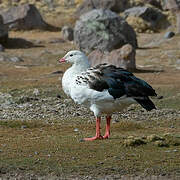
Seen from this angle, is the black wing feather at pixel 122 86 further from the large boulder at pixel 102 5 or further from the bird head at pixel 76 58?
the large boulder at pixel 102 5

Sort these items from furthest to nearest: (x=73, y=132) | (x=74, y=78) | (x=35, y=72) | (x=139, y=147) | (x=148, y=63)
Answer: (x=148, y=63), (x=35, y=72), (x=73, y=132), (x=74, y=78), (x=139, y=147)

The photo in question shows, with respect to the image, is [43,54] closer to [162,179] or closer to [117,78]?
[117,78]

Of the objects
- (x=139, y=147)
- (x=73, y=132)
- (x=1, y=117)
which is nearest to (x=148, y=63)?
(x=1, y=117)

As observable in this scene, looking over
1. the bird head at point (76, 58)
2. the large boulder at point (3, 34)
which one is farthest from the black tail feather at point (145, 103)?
the large boulder at point (3, 34)

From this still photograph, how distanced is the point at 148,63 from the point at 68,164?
1937cm

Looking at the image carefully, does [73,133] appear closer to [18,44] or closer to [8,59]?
[8,59]

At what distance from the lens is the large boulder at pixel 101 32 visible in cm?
3069

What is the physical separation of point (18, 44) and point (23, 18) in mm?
4963

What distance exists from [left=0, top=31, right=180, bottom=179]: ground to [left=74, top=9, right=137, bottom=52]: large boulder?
6.86m

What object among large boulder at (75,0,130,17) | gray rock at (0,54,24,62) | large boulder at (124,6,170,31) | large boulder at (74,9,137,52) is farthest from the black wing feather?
large boulder at (75,0,130,17)

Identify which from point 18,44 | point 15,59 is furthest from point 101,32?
point 18,44

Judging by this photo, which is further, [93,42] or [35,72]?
[93,42]

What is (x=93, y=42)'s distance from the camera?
30781mm

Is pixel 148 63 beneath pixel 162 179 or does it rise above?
beneath
